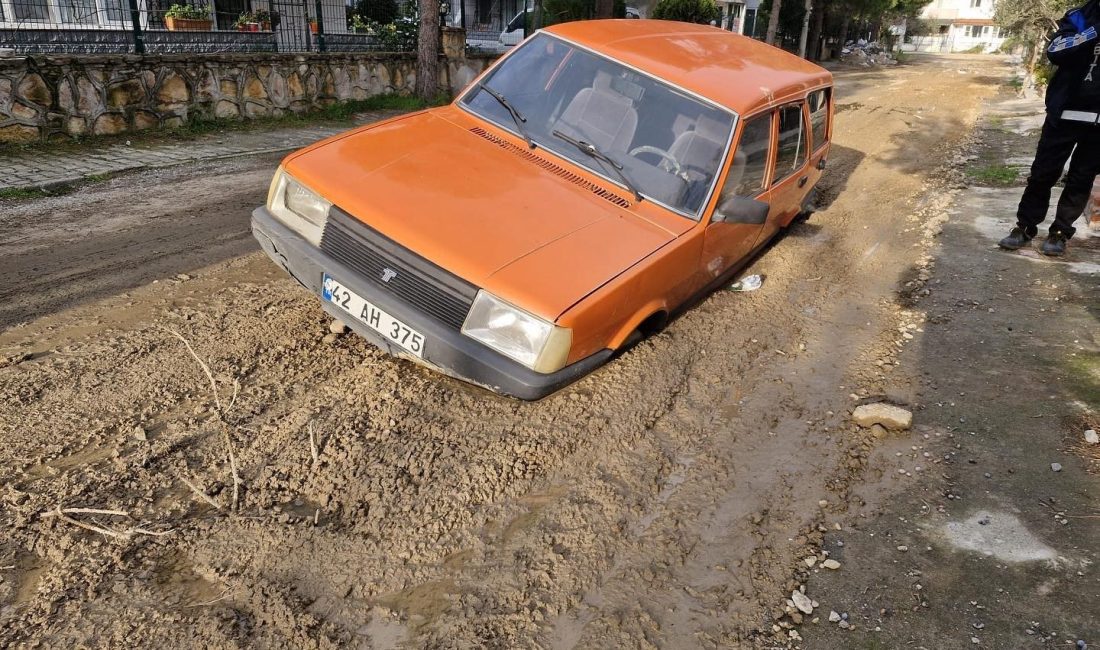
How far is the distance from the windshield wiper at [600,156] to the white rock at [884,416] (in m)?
1.72

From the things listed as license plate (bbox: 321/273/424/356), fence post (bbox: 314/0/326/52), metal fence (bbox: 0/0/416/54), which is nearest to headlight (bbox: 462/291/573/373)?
license plate (bbox: 321/273/424/356)

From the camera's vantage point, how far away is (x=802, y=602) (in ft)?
8.93

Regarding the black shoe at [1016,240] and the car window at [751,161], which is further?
the black shoe at [1016,240]

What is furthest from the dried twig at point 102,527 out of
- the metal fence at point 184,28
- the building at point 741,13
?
the building at point 741,13

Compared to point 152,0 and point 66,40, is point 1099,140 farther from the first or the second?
point 152,0

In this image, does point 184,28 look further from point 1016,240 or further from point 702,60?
point 1016,240

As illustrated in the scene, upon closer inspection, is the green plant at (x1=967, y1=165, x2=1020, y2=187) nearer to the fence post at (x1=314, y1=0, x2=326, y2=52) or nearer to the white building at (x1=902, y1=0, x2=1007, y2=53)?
the fence post at (x1=314, y1=0, x2=326, y2=52)

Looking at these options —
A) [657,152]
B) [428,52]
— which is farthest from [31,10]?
[657,152]

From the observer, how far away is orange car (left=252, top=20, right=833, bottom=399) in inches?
128

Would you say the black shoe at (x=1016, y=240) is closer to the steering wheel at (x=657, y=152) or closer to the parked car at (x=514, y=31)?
the steering wheel at (x=657, y=152)

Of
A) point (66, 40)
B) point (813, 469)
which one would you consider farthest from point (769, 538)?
point (66, 40)

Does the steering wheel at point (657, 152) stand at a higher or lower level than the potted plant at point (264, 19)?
lower

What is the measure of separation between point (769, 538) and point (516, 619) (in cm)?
120

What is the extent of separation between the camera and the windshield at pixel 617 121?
13.7 ft
